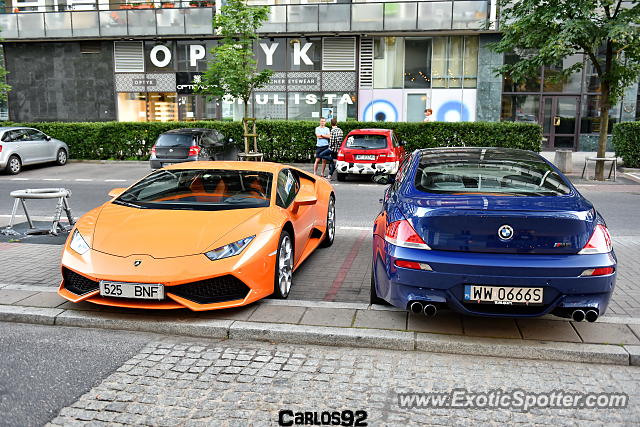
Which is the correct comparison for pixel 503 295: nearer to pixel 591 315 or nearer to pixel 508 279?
pixel 508 279

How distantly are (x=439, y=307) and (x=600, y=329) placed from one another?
1406 mm

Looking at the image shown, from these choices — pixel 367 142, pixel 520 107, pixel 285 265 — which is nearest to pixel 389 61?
pixel 520 107

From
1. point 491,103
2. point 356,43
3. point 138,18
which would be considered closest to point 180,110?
point 138,18

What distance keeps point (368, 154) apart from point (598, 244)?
11678 millimetres

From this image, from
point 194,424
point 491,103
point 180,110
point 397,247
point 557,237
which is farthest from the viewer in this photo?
point 180,110

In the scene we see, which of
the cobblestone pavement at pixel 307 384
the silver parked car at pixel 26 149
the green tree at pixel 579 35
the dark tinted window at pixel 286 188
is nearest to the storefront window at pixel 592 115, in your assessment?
the green tree at pixel 579 35

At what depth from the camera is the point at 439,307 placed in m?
4.27

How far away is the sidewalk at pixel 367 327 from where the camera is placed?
14.1 feet

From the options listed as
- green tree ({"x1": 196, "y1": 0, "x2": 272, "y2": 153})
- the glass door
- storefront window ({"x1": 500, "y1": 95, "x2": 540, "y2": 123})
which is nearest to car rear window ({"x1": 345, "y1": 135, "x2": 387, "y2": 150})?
green tree ({"x1": 196, "y1": 0, "x2": 272, "y2": 153})

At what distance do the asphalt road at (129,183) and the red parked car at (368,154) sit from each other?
1.52 ft

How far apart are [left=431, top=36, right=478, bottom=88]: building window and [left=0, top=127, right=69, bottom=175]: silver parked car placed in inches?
649

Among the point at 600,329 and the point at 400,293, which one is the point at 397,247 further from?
the point at 600,329

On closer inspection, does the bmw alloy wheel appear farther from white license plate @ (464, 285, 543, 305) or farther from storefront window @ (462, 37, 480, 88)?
storefront window @ (462, 37, 480, 88)

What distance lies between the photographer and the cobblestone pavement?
3.40 m
